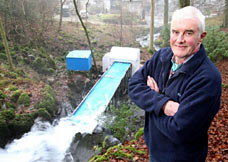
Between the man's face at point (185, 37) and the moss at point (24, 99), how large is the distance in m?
7.64

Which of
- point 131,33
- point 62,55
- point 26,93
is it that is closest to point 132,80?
point 26,93

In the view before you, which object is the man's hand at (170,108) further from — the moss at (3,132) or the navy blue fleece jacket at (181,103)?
the moss at (3,132)

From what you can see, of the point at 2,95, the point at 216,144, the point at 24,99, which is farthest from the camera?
the point at 24,99

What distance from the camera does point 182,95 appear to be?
1647mm

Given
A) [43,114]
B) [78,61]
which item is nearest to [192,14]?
[43,114]

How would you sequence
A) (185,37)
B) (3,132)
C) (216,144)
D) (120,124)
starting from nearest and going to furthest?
(185,37)
(216,144)
(3,132)
(120,124)

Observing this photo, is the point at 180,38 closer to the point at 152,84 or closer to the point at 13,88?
the point at 152,84

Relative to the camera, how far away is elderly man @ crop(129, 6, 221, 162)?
1.54 m

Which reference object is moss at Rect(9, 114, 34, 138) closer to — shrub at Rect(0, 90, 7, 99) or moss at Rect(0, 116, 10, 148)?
moss at Rect(0, 116, 10, 148)

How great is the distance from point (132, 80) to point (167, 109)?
22.8 inches

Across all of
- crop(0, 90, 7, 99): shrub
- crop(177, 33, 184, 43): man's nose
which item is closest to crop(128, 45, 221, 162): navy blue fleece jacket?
crop(177, 33, 184, 43): man's nose

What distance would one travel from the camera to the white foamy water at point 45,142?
6.39m

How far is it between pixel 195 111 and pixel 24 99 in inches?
311

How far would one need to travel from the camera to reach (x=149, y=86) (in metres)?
2.00
